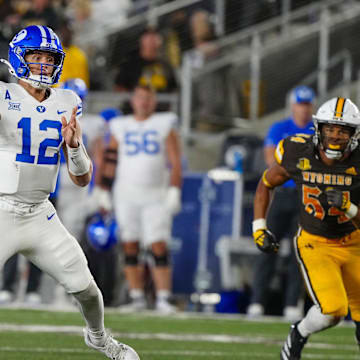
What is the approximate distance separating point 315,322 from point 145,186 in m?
3.96

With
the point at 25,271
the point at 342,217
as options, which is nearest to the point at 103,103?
the point at 25,271

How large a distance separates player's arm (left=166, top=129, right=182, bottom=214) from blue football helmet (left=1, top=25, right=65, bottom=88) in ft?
13.7

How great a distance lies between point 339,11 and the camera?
1297 centimetres

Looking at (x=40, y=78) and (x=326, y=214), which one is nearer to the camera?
(x=40, y=78)

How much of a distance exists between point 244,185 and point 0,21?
445cm

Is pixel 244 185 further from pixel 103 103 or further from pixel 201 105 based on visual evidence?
pixel 103 103

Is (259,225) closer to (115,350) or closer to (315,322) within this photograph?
(315,322)

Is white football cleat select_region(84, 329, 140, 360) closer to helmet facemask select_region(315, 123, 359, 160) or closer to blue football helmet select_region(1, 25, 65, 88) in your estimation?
blue football helmet select_region(1, 25, 65, 88)

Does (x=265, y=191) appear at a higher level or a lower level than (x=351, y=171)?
lower

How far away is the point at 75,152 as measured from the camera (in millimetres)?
5035

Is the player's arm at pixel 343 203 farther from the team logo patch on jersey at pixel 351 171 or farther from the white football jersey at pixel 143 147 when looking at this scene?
the white football jersey at pixel 143 147

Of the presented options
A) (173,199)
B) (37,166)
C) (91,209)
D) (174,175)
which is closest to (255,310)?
(173,199)

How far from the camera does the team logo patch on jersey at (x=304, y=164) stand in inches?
236

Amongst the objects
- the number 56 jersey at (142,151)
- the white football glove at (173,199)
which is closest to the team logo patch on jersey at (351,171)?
the white football glove at (173,199)
